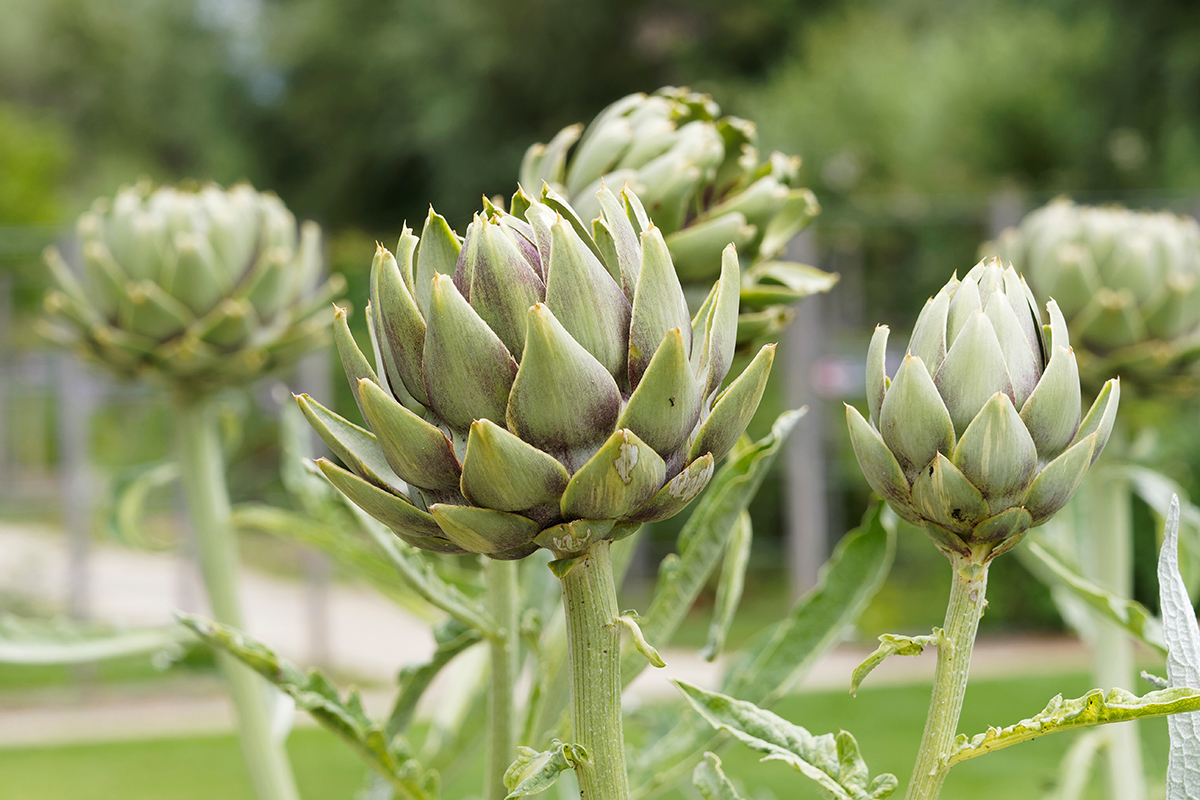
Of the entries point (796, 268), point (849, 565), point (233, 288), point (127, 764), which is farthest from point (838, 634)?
point (127, 764)

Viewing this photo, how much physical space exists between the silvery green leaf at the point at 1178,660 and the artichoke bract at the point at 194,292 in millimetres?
573

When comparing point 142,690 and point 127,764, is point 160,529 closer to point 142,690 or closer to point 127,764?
point 142,690

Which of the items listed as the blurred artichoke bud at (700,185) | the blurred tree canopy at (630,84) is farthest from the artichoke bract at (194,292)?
the blurred tree canopy at (630,84)

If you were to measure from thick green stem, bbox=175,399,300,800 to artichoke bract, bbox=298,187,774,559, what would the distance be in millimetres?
383

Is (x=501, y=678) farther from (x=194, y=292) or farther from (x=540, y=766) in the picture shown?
(x=194, y=292)

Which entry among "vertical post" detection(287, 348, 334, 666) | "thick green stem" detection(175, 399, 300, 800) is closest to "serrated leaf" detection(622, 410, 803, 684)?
"thick green stem" detection(175, 399, 300, 800)

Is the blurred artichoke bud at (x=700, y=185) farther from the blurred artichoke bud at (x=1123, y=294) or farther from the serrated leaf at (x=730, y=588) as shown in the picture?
the blurred artichoke bud at (x=1123, y=294)

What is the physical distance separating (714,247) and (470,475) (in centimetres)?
19

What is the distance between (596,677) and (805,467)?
3862 millimetres

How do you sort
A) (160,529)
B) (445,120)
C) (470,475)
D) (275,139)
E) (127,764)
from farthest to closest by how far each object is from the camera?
(275,139) < (445,120) < (160,529) < (127,764) < (470,475)

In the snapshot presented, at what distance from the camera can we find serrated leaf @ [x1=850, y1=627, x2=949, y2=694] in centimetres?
33

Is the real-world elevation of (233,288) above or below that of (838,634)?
above

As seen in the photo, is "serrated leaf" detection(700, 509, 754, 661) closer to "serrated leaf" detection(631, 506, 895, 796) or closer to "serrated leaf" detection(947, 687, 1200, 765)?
"serrated leaf" detection(631, 506, 895, 796)

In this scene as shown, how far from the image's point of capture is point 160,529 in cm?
438
